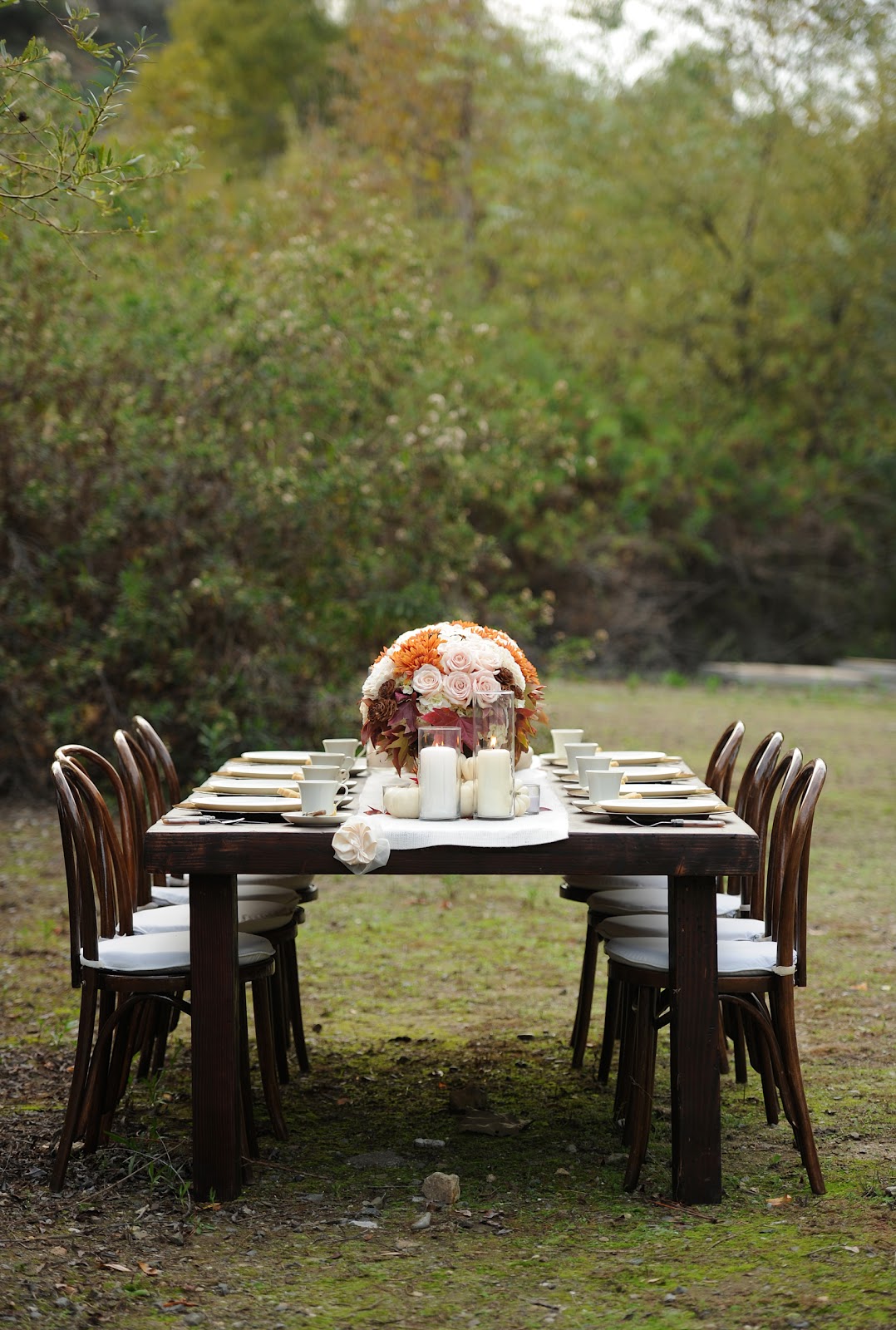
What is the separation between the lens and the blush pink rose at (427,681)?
3.62m

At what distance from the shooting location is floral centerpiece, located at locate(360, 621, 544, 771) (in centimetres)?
362

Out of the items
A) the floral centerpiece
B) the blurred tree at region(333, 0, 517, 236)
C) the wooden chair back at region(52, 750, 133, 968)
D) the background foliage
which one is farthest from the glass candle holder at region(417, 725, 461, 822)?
the blurred tree at region(333, 0, 517, 236)

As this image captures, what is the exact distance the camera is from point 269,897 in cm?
396

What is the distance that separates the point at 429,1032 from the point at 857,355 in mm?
14655

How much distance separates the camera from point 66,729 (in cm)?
821

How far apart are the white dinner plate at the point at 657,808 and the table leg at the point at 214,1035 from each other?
34.7 inches

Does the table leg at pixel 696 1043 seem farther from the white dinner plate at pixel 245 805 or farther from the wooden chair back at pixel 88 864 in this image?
the wooden chair back at pixel 88 864

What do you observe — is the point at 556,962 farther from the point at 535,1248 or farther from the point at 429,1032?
the point at 535,1248

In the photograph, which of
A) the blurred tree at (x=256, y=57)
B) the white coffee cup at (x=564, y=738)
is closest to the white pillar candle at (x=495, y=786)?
the white coffee cup at (x=564, y=738)

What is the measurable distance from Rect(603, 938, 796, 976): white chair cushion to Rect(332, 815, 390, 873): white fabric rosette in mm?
750

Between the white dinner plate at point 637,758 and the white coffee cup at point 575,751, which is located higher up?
the white coffee cup at point 575,751

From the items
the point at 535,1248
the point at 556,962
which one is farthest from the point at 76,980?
the point at 556,962

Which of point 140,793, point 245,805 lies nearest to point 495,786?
point 245,805

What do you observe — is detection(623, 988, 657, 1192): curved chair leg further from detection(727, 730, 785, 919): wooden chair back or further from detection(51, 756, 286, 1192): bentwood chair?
detection(51, 756, 286, 1192): bentwood chair
